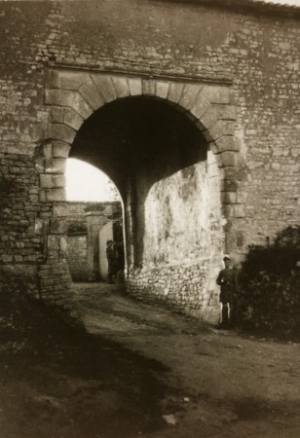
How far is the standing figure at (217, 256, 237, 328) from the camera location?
8336 mm

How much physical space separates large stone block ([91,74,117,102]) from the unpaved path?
12.4 feet

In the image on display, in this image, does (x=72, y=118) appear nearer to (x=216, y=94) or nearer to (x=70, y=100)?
(x=70, y=100)

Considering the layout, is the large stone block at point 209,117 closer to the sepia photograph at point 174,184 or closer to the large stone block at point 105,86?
the sepia photograph at point 174,184

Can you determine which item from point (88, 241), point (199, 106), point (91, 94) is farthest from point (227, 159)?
point (88, 241)

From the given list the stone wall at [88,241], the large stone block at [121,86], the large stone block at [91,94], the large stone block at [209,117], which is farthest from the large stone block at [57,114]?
the stone wall at [88,241]

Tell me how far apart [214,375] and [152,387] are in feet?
3.07

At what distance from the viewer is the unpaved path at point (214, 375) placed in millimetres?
4688

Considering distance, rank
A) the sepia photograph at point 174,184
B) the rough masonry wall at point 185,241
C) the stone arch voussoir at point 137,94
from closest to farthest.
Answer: the sepia photograph at point 174,184, the stone arch voussoir at point 137,94, the rough masonry wall at point 185,241

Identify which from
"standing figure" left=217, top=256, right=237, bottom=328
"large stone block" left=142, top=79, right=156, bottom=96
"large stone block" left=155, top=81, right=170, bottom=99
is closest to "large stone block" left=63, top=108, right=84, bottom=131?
"large stone block" left=142, top=79, right=156, bottom=96

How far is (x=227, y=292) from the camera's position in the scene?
833 cm

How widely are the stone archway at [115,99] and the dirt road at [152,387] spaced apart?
239 centimetres

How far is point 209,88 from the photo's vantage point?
8.67 m

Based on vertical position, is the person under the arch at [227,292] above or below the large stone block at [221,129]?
below

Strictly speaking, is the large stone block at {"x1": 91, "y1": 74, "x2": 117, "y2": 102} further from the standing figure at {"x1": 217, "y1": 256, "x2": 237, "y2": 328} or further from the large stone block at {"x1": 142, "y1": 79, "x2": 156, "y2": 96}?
the standing figure at {"x1": 217, "y1": 256, "x2": 237, "y2": 328}
